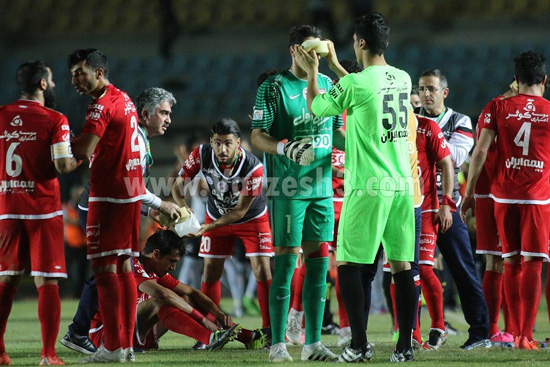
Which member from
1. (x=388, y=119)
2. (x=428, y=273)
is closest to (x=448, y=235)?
(x=428, y=273)

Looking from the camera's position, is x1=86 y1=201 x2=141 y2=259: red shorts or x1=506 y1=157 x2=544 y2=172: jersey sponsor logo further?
x1=506 y1=157 x2=544 y2=172: jersey sponsor logo

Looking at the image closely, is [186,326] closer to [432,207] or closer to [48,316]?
[48,316]

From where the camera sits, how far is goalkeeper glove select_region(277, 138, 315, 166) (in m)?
5.16

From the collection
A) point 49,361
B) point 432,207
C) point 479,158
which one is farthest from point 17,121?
point 479,158

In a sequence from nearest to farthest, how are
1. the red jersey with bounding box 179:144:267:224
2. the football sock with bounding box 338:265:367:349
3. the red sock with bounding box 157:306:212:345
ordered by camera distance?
the football sock with bounding box 338:265:367:349 → the red sock with bounding box 157:306:212:345 → the red jersey with bounding box 179:144:267:224

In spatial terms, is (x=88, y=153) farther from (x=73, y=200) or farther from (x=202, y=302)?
(x=73, y=200)

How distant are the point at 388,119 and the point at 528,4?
14.4 metres

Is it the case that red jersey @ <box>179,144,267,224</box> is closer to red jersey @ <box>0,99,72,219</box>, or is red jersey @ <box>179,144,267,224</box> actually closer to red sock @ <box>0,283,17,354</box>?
red jersey @ <box>0,99,72,219</box>

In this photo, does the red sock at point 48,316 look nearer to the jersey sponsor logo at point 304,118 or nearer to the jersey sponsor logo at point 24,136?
the jersey sponsor logo at point 24,136

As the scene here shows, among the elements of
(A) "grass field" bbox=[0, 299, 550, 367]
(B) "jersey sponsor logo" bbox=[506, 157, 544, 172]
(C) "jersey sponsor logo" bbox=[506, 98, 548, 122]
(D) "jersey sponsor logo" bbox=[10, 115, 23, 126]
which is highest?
(C) "jersey sponsor logo" bbox=[506, 98, 548, 122]

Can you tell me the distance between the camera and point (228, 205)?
7.11 m

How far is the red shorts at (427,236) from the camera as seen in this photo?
6516mm

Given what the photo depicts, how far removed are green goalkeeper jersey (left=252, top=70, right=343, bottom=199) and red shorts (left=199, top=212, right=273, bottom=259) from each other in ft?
5.39

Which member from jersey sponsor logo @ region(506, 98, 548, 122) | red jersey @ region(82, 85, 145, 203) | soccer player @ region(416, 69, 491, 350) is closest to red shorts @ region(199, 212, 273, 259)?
soccer player @ region(416, 69, 491, 350)
